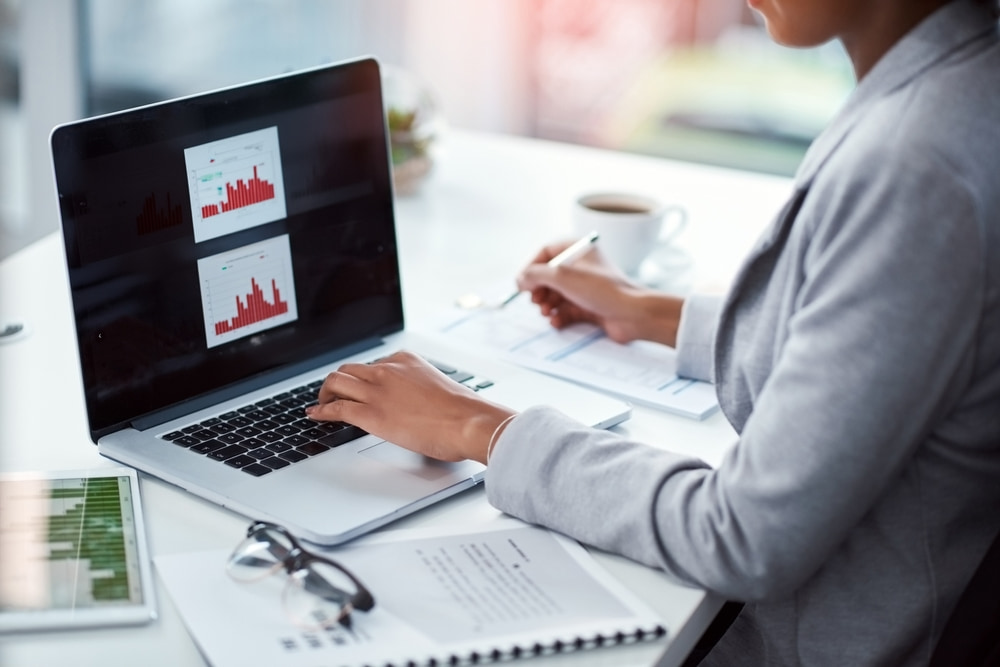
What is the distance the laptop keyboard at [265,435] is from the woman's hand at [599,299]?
34 centimetres

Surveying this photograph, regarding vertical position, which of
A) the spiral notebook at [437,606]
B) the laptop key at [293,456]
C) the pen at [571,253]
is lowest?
the spiral notebook at [437,606]

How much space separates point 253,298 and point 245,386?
0.08 m

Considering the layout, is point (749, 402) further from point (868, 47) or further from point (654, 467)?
point (868, 47)

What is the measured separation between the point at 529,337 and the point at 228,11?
2.38m

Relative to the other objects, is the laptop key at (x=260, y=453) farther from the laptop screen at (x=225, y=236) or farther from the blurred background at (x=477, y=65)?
the blurred background at (x=477, y=65)

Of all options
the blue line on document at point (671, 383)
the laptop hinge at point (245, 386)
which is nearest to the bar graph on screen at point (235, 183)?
the laptop hinge at point (245, 386)

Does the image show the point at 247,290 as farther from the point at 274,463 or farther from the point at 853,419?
the point at 853,419

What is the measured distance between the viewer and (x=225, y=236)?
3.41 ft

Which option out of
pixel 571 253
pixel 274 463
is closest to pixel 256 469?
pixel 274 463

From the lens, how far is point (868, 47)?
84 cm

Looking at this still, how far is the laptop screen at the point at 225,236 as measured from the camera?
960 mm

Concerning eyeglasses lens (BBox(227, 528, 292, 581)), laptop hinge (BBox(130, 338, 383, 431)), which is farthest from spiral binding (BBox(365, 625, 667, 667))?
laptop hinge (BBox(130, 338, 383, 431))

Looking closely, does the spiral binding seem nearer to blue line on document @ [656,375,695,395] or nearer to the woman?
the woman

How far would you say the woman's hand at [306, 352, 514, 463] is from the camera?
93cm
